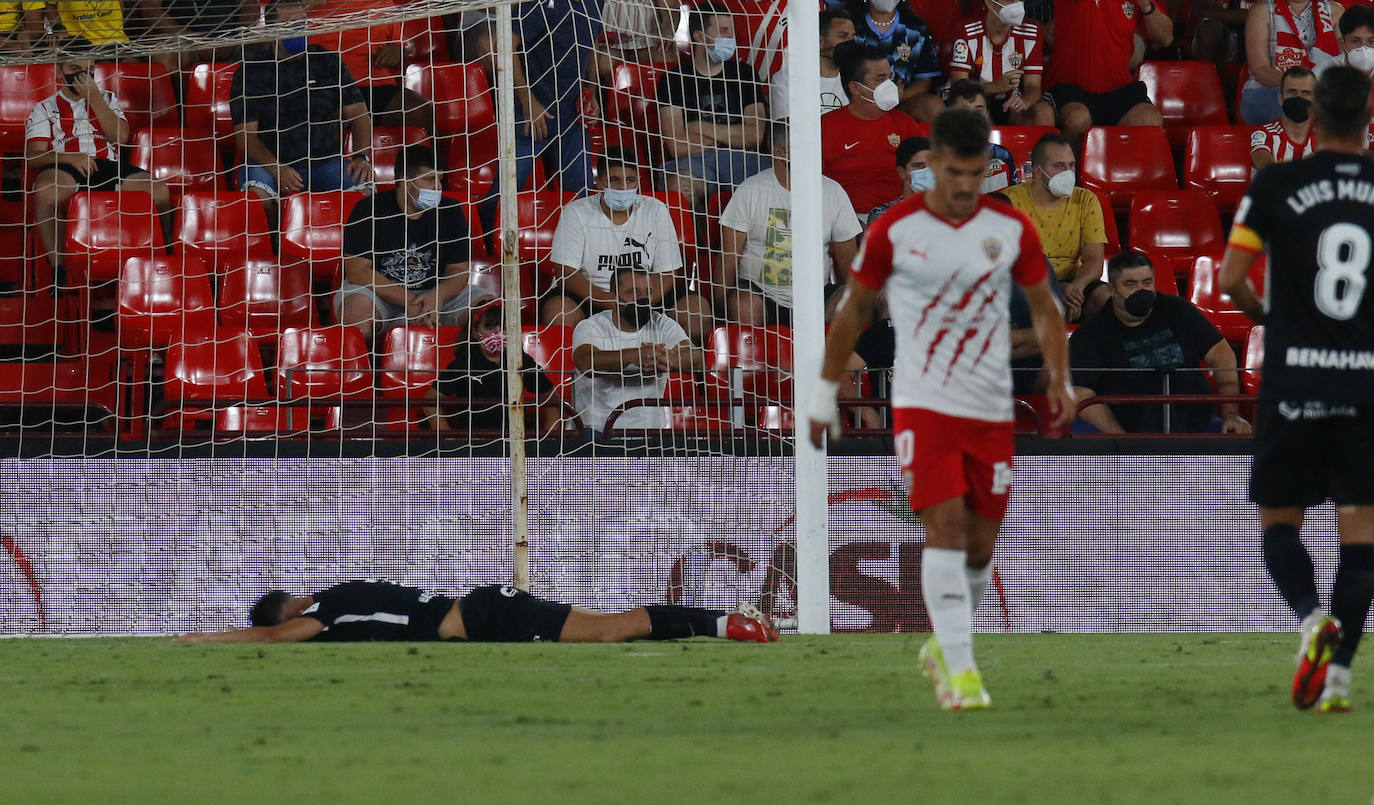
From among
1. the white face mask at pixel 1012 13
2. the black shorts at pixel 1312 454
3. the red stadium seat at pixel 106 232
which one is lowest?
the black shorts at pixel 1312 454

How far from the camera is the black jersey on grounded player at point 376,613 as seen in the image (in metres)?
8.46

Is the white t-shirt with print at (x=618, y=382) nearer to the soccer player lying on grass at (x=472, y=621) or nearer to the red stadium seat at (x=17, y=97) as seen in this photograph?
the soccer player lying on grass at (x=472, y=621)

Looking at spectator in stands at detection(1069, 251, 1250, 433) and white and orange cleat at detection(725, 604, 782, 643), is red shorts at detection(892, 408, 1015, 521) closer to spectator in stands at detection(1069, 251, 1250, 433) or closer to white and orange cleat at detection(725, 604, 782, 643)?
white and orange cleat at detection(725, 604, 782, 643)

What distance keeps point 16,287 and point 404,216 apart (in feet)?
9.40

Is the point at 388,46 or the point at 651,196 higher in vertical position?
the point at 388,46

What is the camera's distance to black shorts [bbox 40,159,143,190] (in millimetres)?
11039

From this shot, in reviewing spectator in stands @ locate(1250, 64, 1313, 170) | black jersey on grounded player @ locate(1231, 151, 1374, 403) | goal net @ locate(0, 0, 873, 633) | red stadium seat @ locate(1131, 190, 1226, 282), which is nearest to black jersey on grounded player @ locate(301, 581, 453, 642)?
goal net @ locate(0, 0, 873, 633)

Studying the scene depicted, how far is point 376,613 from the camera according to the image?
8469 millimetres

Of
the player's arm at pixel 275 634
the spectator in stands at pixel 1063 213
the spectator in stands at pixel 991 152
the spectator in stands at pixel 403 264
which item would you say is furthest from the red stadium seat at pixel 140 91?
the spectator in stands at pixel 1063 213

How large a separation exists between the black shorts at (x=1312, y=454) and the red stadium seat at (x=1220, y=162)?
8354mm

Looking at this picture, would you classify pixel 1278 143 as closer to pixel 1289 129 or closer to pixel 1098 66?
pixel 1289 129

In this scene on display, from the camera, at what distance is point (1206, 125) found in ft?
46.0

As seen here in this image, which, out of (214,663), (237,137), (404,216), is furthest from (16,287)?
(214,663)

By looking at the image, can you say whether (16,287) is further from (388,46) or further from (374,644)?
(374,644)
